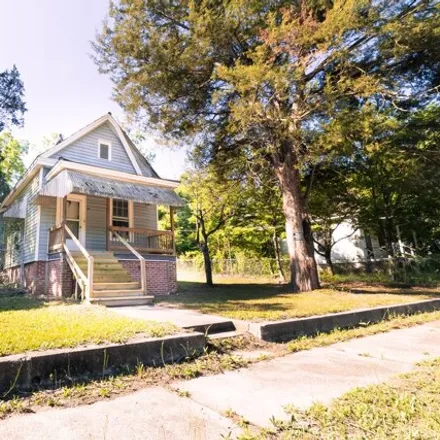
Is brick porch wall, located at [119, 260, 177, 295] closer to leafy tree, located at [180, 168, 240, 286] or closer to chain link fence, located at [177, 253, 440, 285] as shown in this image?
leafy tree, located at [180, 168, 240, 286]

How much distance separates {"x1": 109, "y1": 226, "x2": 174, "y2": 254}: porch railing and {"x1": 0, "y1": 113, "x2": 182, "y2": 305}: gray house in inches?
1.6

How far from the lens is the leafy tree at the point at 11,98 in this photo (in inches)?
693

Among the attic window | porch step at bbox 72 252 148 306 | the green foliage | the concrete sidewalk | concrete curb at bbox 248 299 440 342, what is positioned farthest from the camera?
the green foliage

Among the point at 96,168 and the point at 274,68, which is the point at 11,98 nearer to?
the point at 96,168

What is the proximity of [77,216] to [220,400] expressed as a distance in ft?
37.3

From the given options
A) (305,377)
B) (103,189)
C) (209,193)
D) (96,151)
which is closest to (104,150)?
(96,151)

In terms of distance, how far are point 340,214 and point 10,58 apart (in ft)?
62.1

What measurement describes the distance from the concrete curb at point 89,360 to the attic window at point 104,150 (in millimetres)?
11699

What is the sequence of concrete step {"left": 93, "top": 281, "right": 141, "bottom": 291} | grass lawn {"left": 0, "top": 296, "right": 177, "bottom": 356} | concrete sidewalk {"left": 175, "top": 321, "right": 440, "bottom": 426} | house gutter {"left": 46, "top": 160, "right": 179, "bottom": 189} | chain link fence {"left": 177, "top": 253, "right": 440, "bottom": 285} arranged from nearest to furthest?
concrete sidewalk {"left": 175, "top": 321, "right": 440, "bottom": 426}, grass lawn {"left": 0, "top": 296, "right": 177, "bottom": 356}, concrete step {"left": 93, "top": 281, "right": 141, "bottom": 291}, house gutter {"left": 46, "top": 160, "right": 179, "bottom": 189}, chain link fence {"left": 177, "top": 253, "right": 440, "bottom": 285}

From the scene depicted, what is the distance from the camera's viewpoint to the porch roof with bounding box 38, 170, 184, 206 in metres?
9.98

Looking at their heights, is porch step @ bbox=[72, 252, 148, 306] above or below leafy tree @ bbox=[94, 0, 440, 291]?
below

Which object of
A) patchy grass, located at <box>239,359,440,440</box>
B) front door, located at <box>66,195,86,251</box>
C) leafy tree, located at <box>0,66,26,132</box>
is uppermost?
leafy tree, located at <box>0,66,26,132</box>

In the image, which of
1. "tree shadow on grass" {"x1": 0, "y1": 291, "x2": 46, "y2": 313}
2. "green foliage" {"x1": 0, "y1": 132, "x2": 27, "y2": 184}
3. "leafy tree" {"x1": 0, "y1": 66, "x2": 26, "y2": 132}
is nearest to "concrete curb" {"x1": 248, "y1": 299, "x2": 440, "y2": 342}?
"tree shadow on grass" {"x1": 0, "y1": 291, "x2": 46, "y2": 313}

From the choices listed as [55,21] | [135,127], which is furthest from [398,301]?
[55,21]
